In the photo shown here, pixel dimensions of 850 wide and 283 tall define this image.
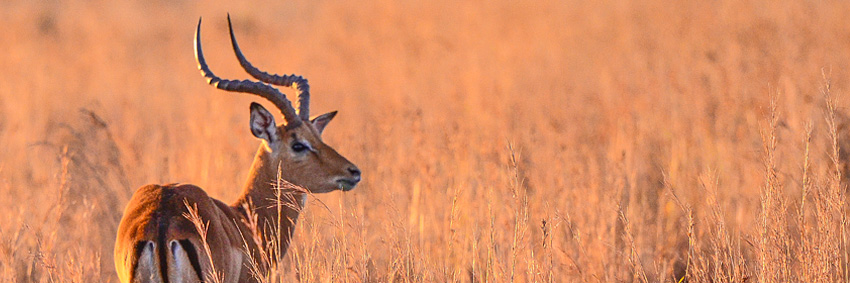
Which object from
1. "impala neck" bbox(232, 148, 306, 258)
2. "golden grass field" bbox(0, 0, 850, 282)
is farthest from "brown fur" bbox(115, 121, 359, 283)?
"golden grass field" bbox(0, 0, 850, 282)

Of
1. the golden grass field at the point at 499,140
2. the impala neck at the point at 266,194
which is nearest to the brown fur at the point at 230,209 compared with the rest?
the impala neck at the point at 266,194

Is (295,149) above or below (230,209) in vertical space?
above

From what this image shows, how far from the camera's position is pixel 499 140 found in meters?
7.51

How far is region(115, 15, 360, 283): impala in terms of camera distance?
3938 millimetres

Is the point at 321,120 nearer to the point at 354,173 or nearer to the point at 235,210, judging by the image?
the point at 354,173

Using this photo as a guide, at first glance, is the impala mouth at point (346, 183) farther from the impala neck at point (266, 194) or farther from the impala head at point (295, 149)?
the impala neck at point (266, 194)

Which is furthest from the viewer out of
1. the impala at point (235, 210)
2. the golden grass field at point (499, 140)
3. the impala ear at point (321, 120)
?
the impala ear at point (321, 120)

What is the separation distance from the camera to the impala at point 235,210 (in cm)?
394

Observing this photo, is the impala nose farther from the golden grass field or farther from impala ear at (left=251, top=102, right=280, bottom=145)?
impala ear at (left=251, top=102, right=280, bottom=145)

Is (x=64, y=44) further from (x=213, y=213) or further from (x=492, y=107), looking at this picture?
(x=213, y=213)

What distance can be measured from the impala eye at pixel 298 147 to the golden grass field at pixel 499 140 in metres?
0.50

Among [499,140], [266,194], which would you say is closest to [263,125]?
[266,194]

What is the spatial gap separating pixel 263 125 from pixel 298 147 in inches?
9.6

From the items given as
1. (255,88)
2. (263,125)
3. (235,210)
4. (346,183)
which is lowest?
(235,210)
